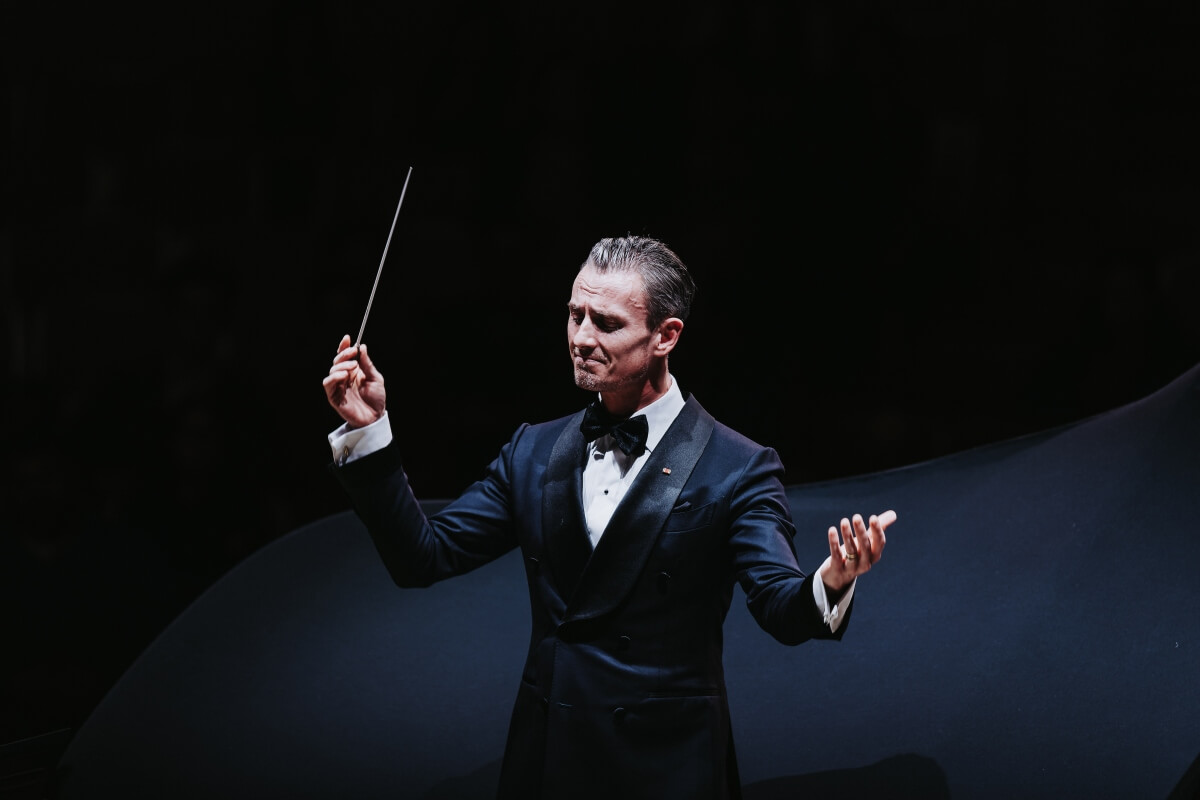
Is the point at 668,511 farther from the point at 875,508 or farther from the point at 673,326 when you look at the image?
the point at 875,508

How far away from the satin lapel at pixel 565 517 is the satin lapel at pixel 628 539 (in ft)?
0.09

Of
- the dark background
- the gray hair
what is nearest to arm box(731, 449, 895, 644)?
the gray hair

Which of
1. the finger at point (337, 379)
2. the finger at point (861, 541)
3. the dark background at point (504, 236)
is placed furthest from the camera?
the dark background at point (504, 236)

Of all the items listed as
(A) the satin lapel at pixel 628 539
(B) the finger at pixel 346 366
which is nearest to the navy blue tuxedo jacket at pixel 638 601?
(A) the satin lapel at pixel 628 539

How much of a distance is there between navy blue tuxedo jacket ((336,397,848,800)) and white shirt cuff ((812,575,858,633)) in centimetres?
8

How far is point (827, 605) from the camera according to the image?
1.29m

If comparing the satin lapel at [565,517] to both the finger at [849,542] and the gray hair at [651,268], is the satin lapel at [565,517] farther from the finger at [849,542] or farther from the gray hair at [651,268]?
the finger at [849,542]

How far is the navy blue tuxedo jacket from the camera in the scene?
1.42 meters

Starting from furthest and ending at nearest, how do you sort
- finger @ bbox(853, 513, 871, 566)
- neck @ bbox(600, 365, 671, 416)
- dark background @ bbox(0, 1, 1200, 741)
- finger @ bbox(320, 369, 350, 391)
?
dark background @ bbox(0, 1, 1200, 741), neck @ bbox(600, 365, 671, 416), finger @ bbox(320, 369, 350, 391), finger @ bbox(853, 513, 871, 566)

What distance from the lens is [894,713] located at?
210cm

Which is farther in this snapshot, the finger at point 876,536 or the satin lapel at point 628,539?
the satin lapel at point 628,539

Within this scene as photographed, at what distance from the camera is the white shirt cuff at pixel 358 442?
1.43 meters

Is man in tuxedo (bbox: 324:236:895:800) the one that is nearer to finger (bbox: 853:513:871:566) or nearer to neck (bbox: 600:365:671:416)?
neck (bbox: 600:365:671:416)

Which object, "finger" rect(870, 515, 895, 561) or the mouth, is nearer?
"finger" rect(870, 515, 895, 561)
